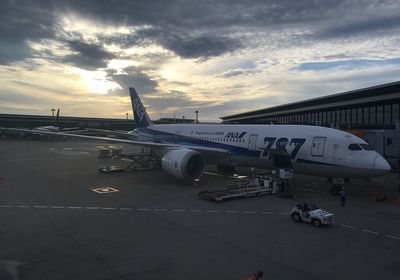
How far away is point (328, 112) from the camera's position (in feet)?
237

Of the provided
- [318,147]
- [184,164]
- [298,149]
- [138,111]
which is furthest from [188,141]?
[318,147]

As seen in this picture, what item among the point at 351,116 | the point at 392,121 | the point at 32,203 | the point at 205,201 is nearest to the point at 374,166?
the point at 205,201

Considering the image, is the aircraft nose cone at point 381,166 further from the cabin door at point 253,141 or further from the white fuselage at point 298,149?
the cabin door at point 253,141

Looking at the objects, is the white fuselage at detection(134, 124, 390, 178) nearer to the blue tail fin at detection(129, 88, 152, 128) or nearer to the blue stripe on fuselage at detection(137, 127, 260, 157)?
the blue stripe on fuselage at detection(137, 127, 260, 157)

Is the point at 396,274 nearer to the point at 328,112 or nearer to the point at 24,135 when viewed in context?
the point at 328,112

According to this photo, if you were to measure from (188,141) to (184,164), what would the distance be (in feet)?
26.5

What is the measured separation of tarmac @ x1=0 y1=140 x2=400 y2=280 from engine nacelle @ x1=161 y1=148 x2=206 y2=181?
45.8 inches

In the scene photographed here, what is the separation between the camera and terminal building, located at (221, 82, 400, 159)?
2717 cm

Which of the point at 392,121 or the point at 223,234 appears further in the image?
the point at 392,121

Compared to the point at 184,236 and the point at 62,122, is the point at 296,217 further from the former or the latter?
the point at 62,122

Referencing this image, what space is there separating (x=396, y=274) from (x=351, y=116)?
58541mm

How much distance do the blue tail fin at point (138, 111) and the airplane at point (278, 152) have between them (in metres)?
8.25

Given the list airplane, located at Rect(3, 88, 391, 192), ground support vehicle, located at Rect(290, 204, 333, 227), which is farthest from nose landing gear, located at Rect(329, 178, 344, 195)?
ground support vehicle, located at Rect(290, 204, 333, 227)

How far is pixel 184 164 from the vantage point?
74.7 ft
